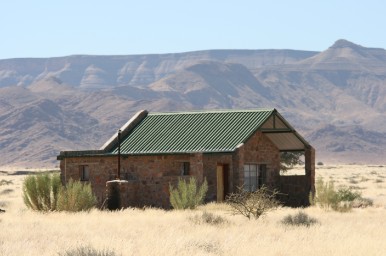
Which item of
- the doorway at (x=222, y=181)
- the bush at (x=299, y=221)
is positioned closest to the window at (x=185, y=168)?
the doorway at (x=222, y=181)

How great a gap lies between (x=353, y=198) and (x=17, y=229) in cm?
1968

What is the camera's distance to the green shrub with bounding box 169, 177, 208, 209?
3020cm

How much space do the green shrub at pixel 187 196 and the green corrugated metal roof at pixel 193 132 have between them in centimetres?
268

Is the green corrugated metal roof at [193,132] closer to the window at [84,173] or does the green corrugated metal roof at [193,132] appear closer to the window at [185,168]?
the window at [185,168]

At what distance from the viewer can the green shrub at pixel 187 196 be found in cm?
3020

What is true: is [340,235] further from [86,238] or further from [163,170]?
[163,170]

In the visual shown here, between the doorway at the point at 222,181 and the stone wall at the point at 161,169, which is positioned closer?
the stone wall at the point at 161,169

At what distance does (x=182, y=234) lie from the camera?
20359 mm

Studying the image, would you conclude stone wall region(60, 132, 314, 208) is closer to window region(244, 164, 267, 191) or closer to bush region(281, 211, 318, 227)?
window region(244, 164, 267, 191)

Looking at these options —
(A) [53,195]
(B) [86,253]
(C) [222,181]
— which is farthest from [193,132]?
(B) [86,253]

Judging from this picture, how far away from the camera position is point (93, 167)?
1400 inches

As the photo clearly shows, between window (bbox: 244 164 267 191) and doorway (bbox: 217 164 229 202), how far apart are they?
154cm

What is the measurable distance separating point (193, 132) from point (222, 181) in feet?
8.45

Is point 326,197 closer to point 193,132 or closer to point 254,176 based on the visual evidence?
point 254,176
